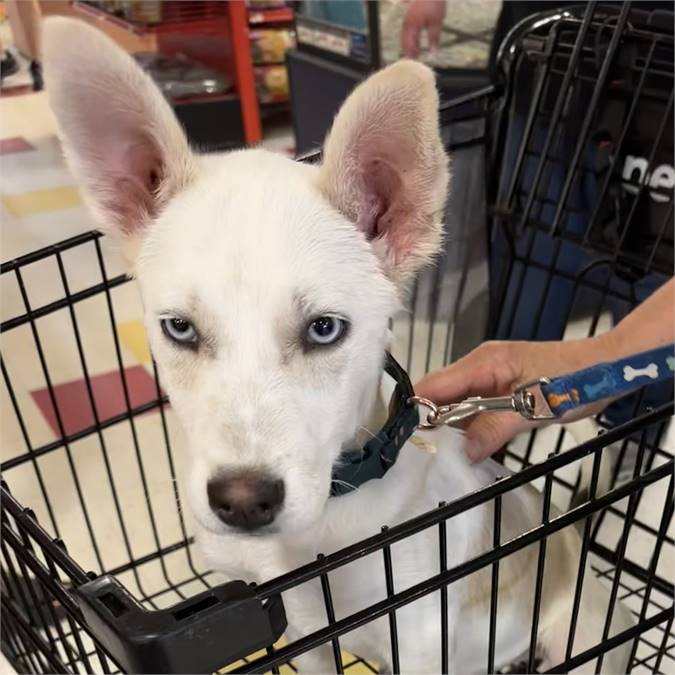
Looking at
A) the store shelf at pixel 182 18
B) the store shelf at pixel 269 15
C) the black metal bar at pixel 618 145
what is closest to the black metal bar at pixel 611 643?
the black metal bar at pixel 618 145

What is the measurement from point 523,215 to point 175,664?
3.00 ft

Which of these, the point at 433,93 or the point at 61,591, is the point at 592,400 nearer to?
the point at 433,93

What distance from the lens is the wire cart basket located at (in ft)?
1.80

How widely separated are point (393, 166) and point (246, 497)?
0.32 meters

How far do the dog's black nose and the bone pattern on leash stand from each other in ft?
0.97

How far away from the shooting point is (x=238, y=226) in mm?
666

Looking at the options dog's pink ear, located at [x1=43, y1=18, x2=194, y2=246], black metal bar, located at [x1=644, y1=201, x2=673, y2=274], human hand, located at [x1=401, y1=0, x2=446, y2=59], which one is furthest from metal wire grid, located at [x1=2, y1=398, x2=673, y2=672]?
human hand, located at [x1=401, y1=0, x2=446, y2=59]

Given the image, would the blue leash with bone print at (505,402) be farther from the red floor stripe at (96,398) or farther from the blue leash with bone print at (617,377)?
the red floor stripe at (96,398)

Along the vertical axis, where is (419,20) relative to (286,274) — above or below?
below

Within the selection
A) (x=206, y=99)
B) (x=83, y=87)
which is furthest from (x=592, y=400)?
(x=206, y=99)

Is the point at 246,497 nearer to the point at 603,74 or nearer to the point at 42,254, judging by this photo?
the point at 42,254

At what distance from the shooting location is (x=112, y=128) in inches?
28.0

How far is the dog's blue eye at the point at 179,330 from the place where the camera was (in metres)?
Answer: 0.69

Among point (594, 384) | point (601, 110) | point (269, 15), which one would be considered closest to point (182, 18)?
point (269, 15)
